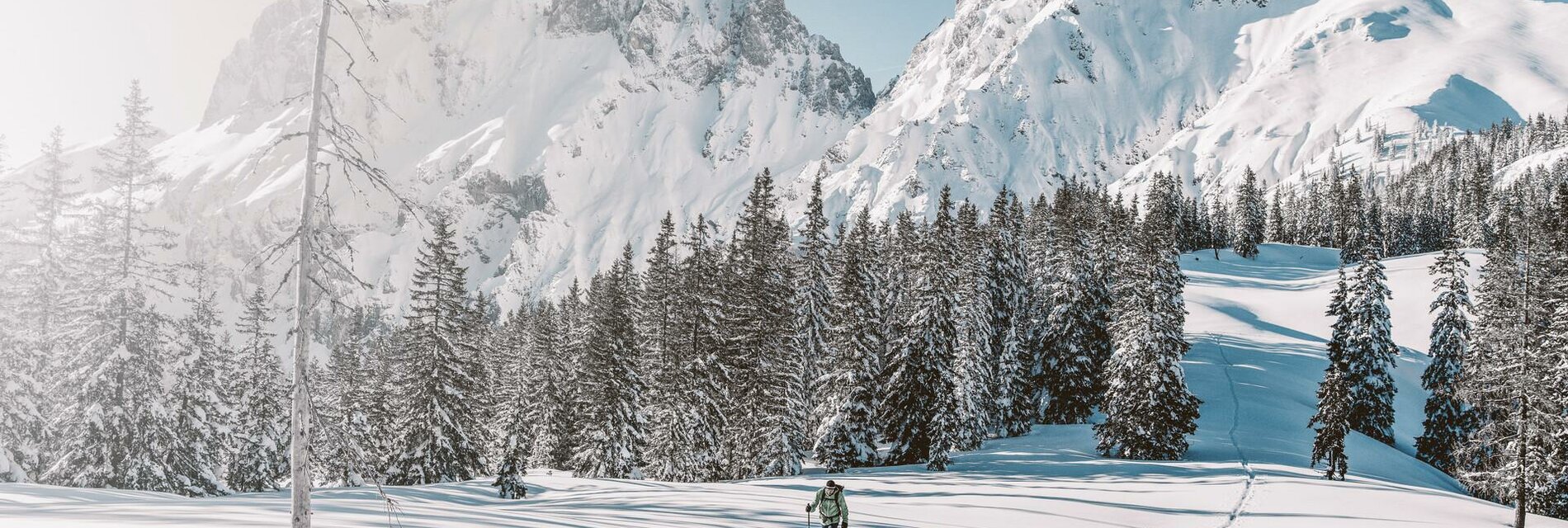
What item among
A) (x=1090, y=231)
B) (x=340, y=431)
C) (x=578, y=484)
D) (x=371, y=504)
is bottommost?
(x=578, y=484)

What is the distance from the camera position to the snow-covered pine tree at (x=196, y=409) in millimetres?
30469

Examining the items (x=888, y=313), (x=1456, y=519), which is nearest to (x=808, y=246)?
(x=888, y=313)

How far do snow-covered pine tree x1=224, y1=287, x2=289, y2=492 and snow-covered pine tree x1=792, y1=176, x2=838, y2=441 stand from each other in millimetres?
25047

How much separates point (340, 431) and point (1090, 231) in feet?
176

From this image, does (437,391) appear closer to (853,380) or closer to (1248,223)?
(853,380)

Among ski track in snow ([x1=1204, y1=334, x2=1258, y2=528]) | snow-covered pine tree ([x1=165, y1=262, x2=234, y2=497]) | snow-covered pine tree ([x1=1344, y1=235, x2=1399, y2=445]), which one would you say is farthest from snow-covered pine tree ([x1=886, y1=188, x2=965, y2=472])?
snow-covered pine tree ([x1=165, y1=262, x2=234, y2=497])

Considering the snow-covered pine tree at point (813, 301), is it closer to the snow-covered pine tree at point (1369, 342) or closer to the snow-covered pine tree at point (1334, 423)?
the snow-covered pine tree at point (1334, 423)

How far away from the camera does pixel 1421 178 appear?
182000 millimetres

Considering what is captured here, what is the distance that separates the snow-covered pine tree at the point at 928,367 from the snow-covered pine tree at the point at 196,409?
27.3 meters

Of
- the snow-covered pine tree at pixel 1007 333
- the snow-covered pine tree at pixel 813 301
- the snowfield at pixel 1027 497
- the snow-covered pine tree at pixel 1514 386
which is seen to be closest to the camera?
the snowfield at pixel 1027 497

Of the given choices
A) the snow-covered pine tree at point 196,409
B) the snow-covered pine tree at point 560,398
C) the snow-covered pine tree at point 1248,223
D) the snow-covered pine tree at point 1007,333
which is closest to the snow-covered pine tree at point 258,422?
the snow-covered pine tree at point 196,409

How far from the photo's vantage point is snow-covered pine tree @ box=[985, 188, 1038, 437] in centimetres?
4806

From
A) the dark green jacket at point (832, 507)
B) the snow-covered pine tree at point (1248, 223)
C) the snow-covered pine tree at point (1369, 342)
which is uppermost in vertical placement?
the snow-covered pine tree at point (1248, 223)

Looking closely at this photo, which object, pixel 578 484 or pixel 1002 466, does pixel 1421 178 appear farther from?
pixel 578 484
